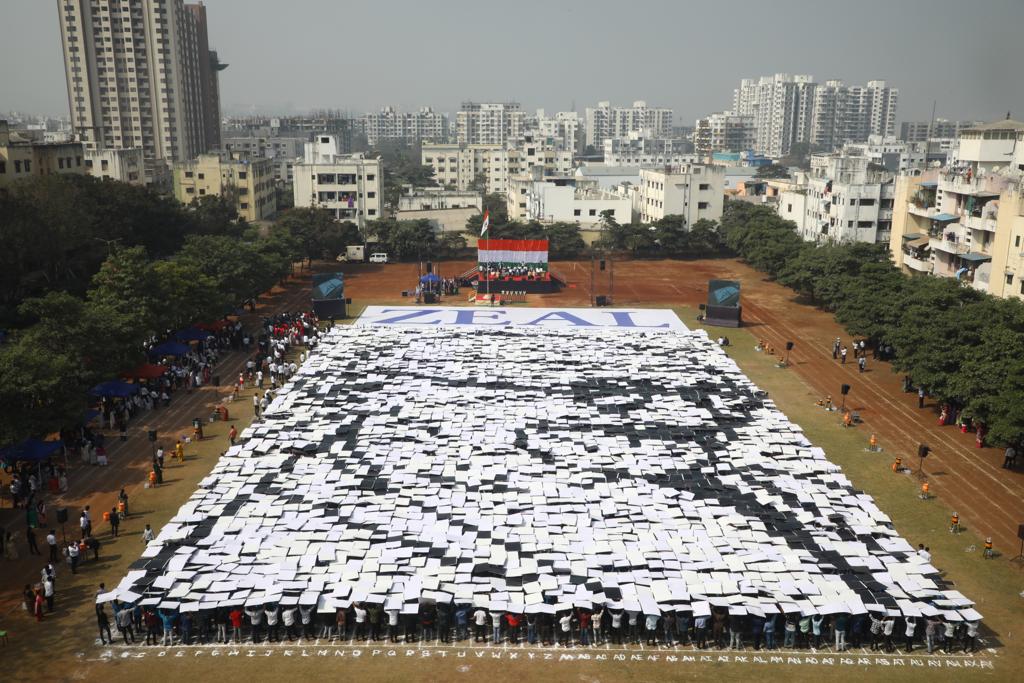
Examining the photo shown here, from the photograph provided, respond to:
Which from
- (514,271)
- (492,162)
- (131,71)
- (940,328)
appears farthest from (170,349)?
(492,162)

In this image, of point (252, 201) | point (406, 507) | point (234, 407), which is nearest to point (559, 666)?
point (406, 507)

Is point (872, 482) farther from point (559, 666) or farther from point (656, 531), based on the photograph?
point (559, 666)

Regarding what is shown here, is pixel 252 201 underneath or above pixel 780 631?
above

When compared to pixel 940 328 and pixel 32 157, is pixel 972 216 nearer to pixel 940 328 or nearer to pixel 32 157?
pixel 940 328

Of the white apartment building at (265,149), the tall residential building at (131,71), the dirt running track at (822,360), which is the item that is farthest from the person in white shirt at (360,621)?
the white apartment building at (265,149)

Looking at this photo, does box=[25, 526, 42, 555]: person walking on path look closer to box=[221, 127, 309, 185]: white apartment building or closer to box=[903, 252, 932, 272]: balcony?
box=[903, 252, 932, 272]: balcony

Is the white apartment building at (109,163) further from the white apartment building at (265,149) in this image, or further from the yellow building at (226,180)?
the white apartment building at (265,149)
